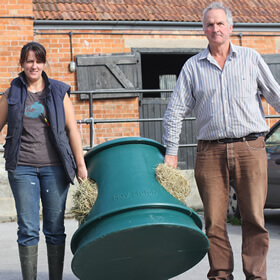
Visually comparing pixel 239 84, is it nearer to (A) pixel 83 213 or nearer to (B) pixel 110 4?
(A) pixel 83 213

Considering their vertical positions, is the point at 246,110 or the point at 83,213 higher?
the point at 246,110

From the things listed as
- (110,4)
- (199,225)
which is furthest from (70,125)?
(110,4)

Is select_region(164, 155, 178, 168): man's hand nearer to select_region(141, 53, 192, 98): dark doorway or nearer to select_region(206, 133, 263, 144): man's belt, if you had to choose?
select_region(206, 133, 263, 144): man's belt

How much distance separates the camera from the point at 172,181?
3.30m

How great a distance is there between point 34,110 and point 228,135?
1.33 meters

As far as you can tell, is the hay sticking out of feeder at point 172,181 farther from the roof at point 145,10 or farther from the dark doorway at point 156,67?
the dark doorway at point 156,67

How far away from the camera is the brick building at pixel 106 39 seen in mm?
9320

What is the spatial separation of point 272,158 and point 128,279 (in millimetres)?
3613

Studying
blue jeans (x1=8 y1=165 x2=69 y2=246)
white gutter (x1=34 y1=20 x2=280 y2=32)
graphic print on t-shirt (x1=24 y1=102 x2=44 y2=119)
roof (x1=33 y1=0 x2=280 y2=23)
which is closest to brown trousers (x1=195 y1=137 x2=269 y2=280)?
blue jeans (x1=8 y1=165 x2=69 y2=246)

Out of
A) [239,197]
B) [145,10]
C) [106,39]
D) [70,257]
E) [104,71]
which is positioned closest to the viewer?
[239,197]

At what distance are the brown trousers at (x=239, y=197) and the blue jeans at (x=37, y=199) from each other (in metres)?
1.01

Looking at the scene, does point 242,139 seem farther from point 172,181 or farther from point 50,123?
point 50,123

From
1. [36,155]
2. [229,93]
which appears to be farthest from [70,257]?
[229,93]

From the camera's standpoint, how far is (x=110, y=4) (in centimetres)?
1018
